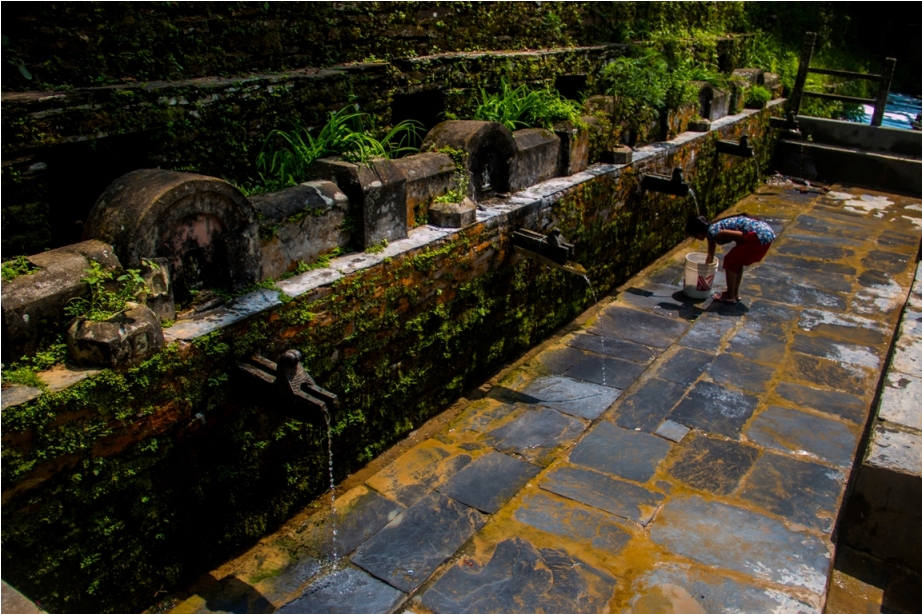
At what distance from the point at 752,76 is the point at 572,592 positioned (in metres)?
9.43

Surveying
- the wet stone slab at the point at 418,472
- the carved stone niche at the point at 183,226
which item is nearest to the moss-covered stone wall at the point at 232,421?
the wet stone slab at the point at 418,472

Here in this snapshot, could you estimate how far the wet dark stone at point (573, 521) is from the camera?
371cm

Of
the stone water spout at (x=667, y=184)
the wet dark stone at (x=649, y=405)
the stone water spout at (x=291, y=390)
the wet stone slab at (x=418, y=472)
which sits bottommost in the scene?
the wet stone slab at (x=418, y=472)

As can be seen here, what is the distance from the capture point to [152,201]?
3088mm

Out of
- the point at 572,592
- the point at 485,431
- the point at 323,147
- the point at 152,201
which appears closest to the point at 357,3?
the point at 323,147

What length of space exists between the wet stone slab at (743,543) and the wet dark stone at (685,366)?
1468 mm

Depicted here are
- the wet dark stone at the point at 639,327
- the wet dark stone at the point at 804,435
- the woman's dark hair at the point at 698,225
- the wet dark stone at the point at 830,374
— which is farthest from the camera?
the woman's dark hair at the point at 698,225

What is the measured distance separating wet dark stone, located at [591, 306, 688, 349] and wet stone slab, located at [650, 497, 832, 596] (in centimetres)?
213

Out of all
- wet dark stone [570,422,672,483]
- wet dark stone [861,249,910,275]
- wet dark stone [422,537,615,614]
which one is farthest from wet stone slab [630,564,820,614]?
wet dark stone [861,249,910,275]

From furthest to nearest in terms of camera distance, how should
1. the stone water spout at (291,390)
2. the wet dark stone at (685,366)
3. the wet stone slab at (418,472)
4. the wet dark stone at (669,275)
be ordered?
the wet dark stone at (669,275)
the wet dark stone at (685,366)
the wet stone slab at (418,472)
the stone water spout at (291,390)

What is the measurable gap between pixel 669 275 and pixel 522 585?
473 centimetres

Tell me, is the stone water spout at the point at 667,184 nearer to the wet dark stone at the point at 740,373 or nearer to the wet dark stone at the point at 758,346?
the wet dark stone at the point at 758,346

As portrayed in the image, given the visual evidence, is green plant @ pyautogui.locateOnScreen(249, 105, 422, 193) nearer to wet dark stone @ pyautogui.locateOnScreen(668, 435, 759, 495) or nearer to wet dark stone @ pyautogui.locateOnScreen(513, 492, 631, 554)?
wet dark stone @ pyautogui.locateOnScreen(513, 492, 631, 554)

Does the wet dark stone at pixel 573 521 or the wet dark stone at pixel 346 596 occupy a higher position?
the wet dark stone at pixel 573 521
